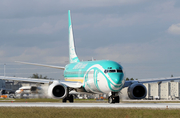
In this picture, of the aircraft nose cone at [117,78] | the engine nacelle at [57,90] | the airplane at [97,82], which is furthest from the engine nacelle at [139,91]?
the engine nacelle at [57,90]

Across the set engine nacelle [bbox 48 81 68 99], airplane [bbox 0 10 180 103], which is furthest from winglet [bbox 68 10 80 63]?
engine nacelle [bbox 48 81 68 99]

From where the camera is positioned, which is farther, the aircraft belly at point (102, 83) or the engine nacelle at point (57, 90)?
the engine nacelle at point (57, 90)

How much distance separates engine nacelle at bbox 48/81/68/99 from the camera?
140ft

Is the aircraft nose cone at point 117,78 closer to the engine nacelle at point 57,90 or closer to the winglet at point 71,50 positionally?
the engine nacelle at point 57,90

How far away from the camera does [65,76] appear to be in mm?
53125

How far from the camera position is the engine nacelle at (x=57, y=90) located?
42.8 meters

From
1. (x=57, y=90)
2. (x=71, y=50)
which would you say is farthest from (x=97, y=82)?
(x=71, y=50)

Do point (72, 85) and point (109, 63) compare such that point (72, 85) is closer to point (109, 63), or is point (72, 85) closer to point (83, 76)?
point (83, 76)

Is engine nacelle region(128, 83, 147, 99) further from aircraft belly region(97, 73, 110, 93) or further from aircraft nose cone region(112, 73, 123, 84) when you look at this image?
aircraft nose cone region(112, 73, 123, 84)

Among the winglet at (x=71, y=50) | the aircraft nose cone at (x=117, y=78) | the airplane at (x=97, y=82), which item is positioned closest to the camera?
the aircraft nose cone at (x=117, y=78)

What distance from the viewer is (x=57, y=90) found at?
4350 centimetres

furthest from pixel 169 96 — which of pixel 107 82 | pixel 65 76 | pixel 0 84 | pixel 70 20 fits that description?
pixel 0 84

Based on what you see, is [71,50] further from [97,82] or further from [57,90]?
[97,82]
